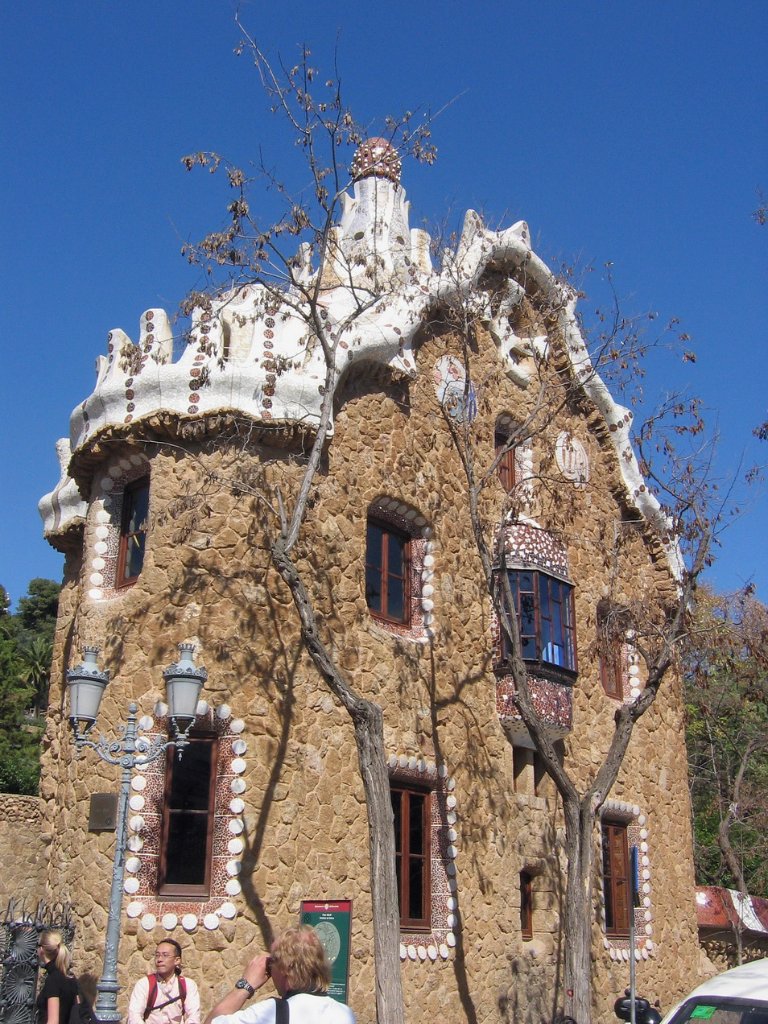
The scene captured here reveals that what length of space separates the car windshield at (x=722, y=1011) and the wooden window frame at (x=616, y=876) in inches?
294

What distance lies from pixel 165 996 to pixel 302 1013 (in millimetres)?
3344

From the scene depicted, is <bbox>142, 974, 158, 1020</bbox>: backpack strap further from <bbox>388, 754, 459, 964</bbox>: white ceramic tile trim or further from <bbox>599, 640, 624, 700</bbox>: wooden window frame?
<bbox>599, 640, 624, 700</bbox>: wooden window frame

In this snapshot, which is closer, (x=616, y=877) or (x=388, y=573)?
(x=388, y=573)

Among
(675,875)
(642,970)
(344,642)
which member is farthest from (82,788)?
(675,875)

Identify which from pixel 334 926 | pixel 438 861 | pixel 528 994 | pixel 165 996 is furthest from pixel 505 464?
pixel 165 996

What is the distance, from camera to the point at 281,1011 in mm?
3627

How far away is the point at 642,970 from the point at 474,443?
21.2 feet

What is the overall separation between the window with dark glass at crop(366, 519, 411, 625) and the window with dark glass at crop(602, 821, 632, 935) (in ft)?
13.2

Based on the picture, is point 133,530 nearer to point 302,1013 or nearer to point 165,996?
point 165,996

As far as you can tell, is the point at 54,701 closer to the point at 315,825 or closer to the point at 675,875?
the point at 315,825

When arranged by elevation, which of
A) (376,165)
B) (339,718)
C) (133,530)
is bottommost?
(339,718)

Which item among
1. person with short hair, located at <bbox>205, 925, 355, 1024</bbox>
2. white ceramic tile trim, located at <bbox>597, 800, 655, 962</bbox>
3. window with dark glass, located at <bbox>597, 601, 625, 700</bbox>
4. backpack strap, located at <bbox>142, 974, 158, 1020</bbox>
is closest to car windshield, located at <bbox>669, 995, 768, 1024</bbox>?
person with short hair, located at <bbox>205, 925, 355, 1024</bbox>

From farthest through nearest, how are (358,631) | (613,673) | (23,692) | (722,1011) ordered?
(23,692) → (613,673) → (358,631) → (722,1011)

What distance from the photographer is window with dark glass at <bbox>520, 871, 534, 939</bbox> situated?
39.0 ft
